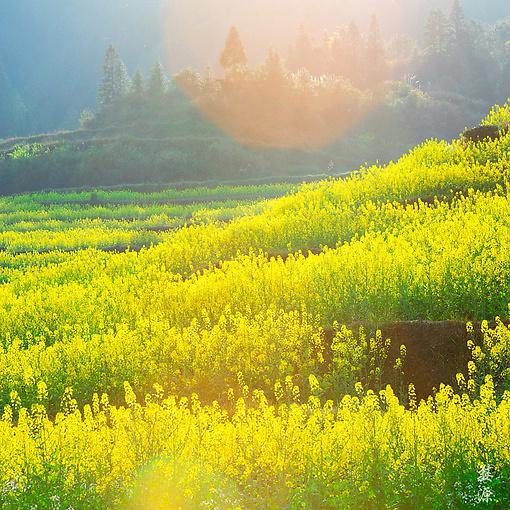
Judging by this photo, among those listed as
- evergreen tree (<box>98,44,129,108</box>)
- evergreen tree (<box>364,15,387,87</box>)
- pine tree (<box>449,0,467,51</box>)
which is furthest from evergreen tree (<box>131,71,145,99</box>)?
pine tree (<box>449,0,467,51</box>)

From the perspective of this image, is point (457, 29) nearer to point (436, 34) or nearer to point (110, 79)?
Result: point (436, 34)

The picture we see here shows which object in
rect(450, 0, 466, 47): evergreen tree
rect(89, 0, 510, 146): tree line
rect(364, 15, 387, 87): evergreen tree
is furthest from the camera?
rect(364, 15, 387, 87): evergreen tree

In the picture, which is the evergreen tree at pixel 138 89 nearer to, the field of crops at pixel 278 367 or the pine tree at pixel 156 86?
the pine tree at pixel 156 86

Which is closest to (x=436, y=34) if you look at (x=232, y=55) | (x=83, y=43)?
(x=232, y=55)

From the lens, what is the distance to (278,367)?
29.4ft

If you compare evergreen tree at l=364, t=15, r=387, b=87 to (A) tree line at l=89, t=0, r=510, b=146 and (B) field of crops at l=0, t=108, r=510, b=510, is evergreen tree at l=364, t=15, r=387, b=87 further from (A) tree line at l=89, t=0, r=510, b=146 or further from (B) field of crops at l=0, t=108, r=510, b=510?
(B) field of crops at l=0, t=108, r=510, b=510

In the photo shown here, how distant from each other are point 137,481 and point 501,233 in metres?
7.74

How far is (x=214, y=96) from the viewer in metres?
57.7

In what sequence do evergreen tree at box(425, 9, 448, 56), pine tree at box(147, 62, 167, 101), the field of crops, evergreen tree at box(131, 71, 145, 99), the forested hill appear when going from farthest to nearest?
the forested hill → evergreen tree at box(425, 9, 448, 56) → evergreen tree at box(131, 71, 145, 99) → pine tree at box(147, 62, 167, 101) → the field of crops

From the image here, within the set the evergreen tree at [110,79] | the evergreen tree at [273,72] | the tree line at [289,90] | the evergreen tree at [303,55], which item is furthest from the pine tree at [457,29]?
the evergreen tree at [110,79]

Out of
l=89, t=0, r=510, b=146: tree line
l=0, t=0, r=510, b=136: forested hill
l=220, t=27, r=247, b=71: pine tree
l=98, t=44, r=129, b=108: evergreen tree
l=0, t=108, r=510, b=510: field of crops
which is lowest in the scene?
l=0, t=108, r=510, b=510: field of crops

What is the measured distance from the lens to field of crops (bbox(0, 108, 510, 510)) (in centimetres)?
571

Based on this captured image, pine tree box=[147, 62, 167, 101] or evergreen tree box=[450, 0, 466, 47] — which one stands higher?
evergreen tree box=[450, 0, 466, 47]

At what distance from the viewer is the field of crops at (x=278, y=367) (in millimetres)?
5711
